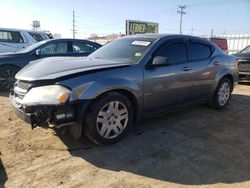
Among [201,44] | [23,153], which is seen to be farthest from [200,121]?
[23,153]

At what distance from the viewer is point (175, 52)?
15.4 ft

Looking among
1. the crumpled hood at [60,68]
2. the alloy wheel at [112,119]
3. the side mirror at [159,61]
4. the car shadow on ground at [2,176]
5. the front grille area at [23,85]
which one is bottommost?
the car shadow on ground at [2,176]

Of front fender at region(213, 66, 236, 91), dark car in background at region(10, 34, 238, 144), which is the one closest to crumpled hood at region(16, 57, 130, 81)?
dark car in background at region(10, 34, 238, 144)

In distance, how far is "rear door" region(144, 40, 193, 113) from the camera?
4.16m

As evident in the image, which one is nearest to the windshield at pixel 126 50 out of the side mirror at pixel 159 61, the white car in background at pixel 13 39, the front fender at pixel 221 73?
the side mirror at pixel 159 61

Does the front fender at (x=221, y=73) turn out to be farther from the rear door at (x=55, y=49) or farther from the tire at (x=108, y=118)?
the rear door at (x=55, y=49)

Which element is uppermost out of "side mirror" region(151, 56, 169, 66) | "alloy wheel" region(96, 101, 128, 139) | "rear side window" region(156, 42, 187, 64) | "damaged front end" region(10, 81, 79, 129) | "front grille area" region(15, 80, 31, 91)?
"rear side window" region(156, 42, 187, 64)

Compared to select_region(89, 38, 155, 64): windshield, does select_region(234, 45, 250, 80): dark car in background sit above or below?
below

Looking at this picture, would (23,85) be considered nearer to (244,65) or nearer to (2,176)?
(2,176)

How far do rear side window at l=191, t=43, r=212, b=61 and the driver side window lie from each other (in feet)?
14.7

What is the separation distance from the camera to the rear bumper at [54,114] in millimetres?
3238

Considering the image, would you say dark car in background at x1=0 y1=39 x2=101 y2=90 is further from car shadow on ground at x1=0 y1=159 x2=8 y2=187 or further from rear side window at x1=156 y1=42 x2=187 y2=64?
car shadow on ground at x1=0 y1=159 x2=8 y2=187

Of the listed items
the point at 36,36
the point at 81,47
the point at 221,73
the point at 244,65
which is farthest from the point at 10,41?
the point at 244,65

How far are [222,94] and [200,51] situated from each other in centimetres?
124
